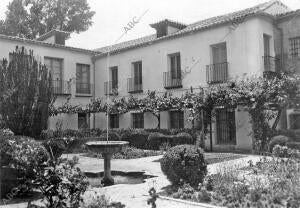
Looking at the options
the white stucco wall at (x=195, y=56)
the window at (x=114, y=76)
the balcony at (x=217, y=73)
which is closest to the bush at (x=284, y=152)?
the white stucco wall at (x=195, y=56)

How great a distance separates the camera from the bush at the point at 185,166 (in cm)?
760

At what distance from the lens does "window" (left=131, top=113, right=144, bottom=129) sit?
2214 centimetres

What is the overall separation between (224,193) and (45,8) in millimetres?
31004

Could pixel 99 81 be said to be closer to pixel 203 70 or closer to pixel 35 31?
pixel 203 70

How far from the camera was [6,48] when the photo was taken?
21.0m

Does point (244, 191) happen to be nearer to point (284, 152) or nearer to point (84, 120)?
point (284, 152)

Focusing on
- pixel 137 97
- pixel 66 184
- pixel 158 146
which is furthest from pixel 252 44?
pixel 66 184

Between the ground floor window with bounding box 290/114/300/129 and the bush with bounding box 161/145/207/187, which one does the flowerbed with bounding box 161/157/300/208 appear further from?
the ground floor window with bounding box 290/114/300/129

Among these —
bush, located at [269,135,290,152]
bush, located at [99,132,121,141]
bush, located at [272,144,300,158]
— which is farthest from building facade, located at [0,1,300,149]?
bush, located at [272,144,300,158]

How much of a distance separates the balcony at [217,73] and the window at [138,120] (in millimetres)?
5433

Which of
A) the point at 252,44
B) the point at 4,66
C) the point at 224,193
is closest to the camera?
the point at 224,193

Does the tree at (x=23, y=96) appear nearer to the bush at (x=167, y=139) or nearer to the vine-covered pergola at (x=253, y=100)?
the bush at (x=167, y=139)

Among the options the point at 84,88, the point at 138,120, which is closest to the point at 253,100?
the point at 138,120

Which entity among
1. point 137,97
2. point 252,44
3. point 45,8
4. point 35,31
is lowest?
point 137,97
